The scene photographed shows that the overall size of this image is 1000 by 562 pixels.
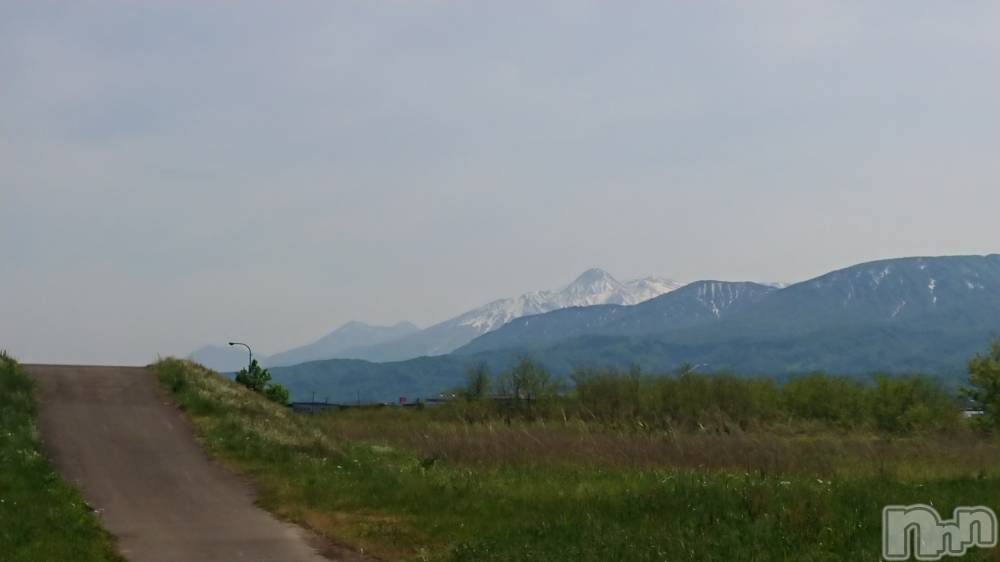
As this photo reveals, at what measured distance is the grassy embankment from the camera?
1366 centimetres

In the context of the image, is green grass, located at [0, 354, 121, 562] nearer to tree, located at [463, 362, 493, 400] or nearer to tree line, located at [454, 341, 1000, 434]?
tree line, located at [454, 341, 1000, 434]

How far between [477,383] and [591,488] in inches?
2434

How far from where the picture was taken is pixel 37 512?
55.2ft

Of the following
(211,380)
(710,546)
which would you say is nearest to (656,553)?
(710,546)

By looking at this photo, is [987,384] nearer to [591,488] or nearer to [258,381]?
[258,381]

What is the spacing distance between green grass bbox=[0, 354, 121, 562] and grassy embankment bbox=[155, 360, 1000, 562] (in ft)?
11.9

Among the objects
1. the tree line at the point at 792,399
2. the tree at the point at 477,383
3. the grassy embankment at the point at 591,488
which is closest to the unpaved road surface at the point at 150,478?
the grassy embankment at the point at 591,488

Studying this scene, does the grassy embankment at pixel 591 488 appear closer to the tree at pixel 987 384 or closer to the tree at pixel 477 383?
the tree at pixel 987 384

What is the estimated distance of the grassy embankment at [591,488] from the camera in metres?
13.7

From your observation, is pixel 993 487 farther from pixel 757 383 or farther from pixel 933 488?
pixel 757 383

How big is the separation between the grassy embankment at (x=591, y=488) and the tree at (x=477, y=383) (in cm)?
4587

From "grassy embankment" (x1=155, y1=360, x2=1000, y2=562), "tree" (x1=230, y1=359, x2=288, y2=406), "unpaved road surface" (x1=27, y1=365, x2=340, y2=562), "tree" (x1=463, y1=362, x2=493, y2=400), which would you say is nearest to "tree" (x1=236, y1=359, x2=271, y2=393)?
"tree" (x1=230, y1=359, x2=288, y2=406)

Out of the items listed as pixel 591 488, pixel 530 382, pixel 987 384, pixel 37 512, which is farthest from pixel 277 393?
pixel 37 512

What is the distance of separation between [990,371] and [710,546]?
45.3 m
